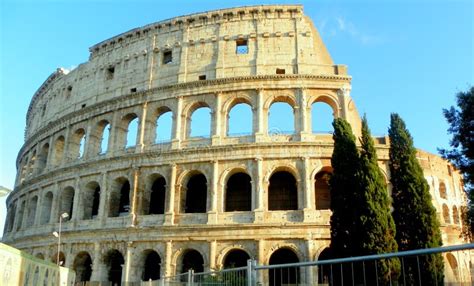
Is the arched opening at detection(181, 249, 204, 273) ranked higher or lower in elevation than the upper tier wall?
lower

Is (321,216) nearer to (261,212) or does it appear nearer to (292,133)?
(261,212)

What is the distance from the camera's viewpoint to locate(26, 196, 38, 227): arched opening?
28.1 metres

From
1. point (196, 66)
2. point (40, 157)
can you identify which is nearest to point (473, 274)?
point (196, 66)

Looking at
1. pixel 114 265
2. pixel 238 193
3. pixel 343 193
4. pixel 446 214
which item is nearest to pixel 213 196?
pixel 238 193

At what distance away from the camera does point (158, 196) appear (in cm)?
2356

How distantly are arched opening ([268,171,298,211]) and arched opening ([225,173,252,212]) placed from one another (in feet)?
3.79

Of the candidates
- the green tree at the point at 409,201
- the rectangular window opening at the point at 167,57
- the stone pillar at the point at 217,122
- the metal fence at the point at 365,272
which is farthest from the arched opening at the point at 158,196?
the green tree at the point at 409,201

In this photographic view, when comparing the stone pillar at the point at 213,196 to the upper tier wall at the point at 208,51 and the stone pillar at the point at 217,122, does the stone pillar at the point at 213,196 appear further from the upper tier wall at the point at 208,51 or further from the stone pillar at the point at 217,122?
the upper tier wall at the point at 208,51

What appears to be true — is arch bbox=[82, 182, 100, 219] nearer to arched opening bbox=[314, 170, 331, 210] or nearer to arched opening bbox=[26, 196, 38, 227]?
arched opening bbox=[26, 196, 38, 227]

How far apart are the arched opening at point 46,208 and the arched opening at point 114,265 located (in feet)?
22.7

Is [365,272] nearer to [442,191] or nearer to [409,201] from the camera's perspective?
[409,201]

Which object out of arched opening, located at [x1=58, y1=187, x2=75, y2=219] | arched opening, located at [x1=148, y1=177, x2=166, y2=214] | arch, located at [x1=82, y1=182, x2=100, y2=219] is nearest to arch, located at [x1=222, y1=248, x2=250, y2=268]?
arched opening, located at [x1=148, y1=177, x2=166, y2=214]

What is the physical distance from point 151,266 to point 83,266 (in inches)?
177

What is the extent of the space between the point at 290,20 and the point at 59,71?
18452 millimetres
